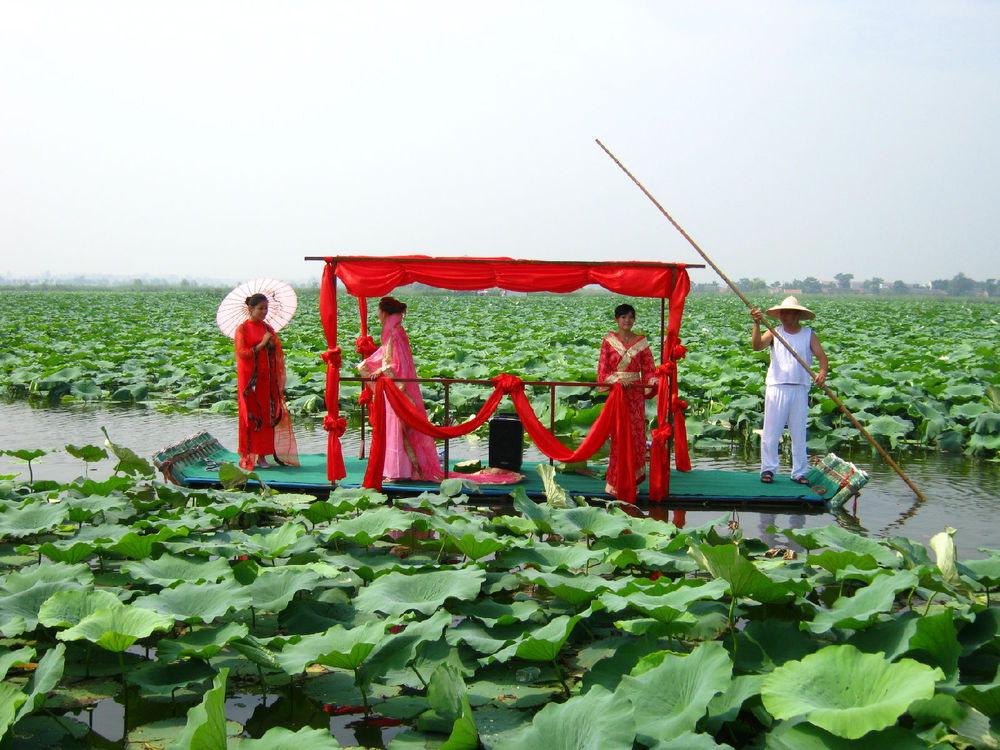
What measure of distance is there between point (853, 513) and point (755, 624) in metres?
3.51

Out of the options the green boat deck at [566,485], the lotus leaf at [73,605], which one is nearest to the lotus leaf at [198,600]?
the lotus leaf at [73,605]

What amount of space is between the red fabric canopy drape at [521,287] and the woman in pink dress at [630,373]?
0.16 meters

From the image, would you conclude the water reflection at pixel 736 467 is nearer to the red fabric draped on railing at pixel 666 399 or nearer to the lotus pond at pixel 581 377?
the red fabric draped on railing at pixel 666 399

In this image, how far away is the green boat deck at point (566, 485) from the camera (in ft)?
20.6

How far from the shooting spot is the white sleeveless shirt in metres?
6.46

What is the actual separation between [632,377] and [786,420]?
138 centimetres

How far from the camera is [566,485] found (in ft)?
21.7

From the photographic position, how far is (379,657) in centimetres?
288

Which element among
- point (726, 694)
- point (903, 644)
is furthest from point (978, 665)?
point (726, 694)

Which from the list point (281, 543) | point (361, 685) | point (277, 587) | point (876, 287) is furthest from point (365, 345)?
point (876, 287)

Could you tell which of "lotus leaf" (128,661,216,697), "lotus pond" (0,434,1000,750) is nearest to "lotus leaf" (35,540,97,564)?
"lotus pond" (0,434,1000,750)

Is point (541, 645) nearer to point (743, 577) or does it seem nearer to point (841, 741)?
point (743, 577)

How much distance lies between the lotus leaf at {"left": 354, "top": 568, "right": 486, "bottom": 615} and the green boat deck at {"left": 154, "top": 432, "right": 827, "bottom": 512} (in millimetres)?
2293

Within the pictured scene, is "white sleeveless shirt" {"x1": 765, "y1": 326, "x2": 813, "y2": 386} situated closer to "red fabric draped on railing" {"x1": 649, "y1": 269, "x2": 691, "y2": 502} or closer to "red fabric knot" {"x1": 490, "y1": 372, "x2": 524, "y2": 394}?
"red fabric draped on railing" {"x1": 649, "y1": 269, "x2": 691, "y2": 502}
